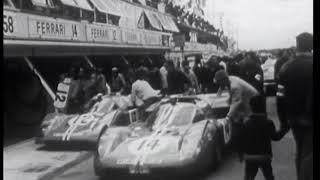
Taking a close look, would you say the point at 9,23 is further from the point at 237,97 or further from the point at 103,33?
the point at 237,97

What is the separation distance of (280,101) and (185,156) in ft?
2.45

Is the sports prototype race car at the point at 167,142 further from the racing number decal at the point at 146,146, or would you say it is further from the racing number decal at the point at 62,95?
the racing number decal at the point at 62,95

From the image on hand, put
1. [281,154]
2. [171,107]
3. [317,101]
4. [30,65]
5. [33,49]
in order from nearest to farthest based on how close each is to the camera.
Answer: [317,101], [281,154], [171,107], [30,65], [33,49]

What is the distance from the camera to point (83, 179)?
3896 millimetres

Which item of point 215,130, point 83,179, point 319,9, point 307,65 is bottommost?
point 83,179

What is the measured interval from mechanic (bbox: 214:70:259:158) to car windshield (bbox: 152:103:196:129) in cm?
53

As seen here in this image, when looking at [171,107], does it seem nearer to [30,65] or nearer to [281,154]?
[281,154]

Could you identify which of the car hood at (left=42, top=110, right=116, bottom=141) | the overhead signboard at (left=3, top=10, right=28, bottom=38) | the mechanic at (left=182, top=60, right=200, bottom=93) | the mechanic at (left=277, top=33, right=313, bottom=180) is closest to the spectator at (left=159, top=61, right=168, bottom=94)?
the mechanic at (left=182, top=60, right=200, bottom=93)

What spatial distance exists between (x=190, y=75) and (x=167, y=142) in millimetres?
503

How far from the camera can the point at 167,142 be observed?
12.6 ft

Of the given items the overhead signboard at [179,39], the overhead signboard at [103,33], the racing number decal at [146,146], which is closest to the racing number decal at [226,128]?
the racing number decal at [146,146]

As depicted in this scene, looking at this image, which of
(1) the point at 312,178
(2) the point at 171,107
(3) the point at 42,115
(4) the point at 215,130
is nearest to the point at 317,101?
(1) the point at 312,178

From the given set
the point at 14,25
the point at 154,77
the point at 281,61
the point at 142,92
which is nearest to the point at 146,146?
the point at 142,92

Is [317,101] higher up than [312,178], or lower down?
higher up
